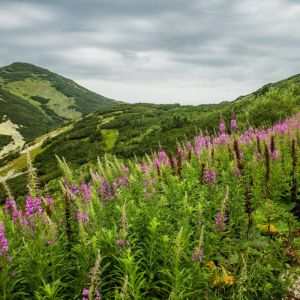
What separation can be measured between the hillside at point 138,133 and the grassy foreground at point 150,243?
17969 millimetres

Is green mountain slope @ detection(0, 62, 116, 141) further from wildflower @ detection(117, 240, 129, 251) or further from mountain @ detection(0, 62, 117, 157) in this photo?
wildflower @ detection(117, 240, 129, 251)

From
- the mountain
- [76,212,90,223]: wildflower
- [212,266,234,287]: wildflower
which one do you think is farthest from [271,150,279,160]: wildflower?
the mountain

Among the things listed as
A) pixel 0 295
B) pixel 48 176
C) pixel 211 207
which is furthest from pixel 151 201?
pixel 48 176

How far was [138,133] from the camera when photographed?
45.4 m

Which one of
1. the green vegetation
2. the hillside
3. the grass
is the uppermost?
the grass

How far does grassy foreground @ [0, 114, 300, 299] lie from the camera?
4.20m

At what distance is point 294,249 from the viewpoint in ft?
19.7

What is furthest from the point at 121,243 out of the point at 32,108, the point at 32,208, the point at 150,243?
the point at 32,108

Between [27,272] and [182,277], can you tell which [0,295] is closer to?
[27,272]

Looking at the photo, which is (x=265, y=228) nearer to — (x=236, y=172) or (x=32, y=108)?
(x=236, y=172)

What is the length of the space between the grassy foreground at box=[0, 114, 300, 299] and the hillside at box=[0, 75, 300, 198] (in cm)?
1797

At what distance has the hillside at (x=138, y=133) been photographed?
27219mm

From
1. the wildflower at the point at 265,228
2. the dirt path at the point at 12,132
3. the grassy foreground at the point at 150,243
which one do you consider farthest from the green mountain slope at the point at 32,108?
the wildflower at the point at 265,228

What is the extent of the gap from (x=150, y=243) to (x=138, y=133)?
40738 millimetres
